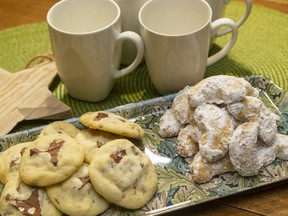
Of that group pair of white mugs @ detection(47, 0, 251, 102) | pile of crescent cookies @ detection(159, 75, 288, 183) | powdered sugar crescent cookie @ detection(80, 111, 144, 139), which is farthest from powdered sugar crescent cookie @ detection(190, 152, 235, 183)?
pair of white mugs @ detection(47, 0, 251, 102)

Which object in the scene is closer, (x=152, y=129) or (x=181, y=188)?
(x=181, y=188)

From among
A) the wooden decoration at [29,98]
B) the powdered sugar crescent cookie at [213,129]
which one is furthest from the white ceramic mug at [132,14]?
the powdered sugar crescent cookie at [213,129]

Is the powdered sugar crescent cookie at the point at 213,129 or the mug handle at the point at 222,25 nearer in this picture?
the powdered sugar crescent cookie at the point at 213,129

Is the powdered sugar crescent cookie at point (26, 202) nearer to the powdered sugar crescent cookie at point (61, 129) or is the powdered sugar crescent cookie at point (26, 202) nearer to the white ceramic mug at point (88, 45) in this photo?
the powdered sugar crescent cookie at point (61, 129)

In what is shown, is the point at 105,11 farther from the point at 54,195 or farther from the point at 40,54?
the point at 54,195

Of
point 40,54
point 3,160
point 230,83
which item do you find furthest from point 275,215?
point 40,54

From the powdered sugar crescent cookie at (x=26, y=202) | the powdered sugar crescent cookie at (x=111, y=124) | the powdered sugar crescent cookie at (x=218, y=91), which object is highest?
the powdered sugar crescent cookie at (x=218, y=91)

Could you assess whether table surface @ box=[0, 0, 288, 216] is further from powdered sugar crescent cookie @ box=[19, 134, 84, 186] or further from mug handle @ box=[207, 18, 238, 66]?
mug handle @ box=[207, 18, 238, 66]
